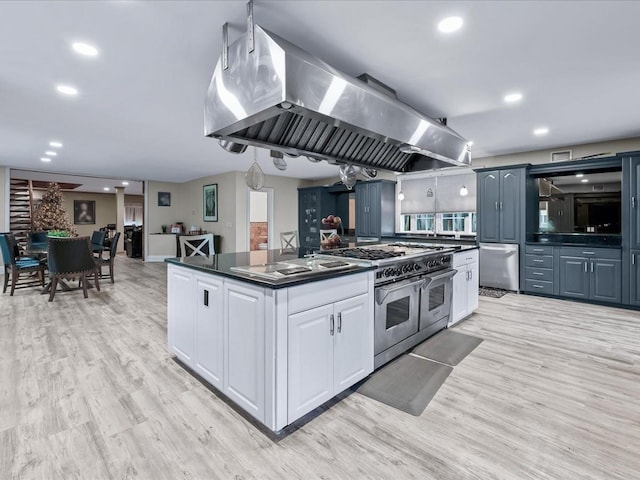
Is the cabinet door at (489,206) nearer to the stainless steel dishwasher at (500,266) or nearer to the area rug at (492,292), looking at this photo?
the stainless steel dishwasher at (500,266)

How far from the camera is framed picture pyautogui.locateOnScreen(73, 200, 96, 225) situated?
11.9 metres

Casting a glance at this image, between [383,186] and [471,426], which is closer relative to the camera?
[471,426]

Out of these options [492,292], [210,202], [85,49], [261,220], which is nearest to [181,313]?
[85,49]

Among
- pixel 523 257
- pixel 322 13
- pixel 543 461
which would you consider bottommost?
pixel 543 461

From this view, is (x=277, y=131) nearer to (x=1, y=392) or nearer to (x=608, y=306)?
(x=1, y=392)

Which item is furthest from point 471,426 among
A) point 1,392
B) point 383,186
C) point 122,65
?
point 383,186

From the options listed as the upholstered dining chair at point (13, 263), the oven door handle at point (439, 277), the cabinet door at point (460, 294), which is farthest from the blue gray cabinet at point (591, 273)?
the upholstered dining chair at point (13, 263)

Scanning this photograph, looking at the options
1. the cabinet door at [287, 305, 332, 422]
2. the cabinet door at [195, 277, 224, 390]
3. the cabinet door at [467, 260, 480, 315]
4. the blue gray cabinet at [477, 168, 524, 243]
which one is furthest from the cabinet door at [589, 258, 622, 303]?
the cabinet door at [195, 277, 224, 390]

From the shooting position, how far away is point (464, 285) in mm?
3756

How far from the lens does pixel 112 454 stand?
1612 mm

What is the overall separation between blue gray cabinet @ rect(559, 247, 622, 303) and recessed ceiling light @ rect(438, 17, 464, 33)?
415cm

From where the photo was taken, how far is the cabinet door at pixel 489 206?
5.36m

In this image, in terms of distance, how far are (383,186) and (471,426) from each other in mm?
5445

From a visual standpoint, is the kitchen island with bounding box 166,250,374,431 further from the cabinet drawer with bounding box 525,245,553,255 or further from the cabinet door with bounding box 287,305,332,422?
the cabinet drawer with bounding box 525,245,553,255
